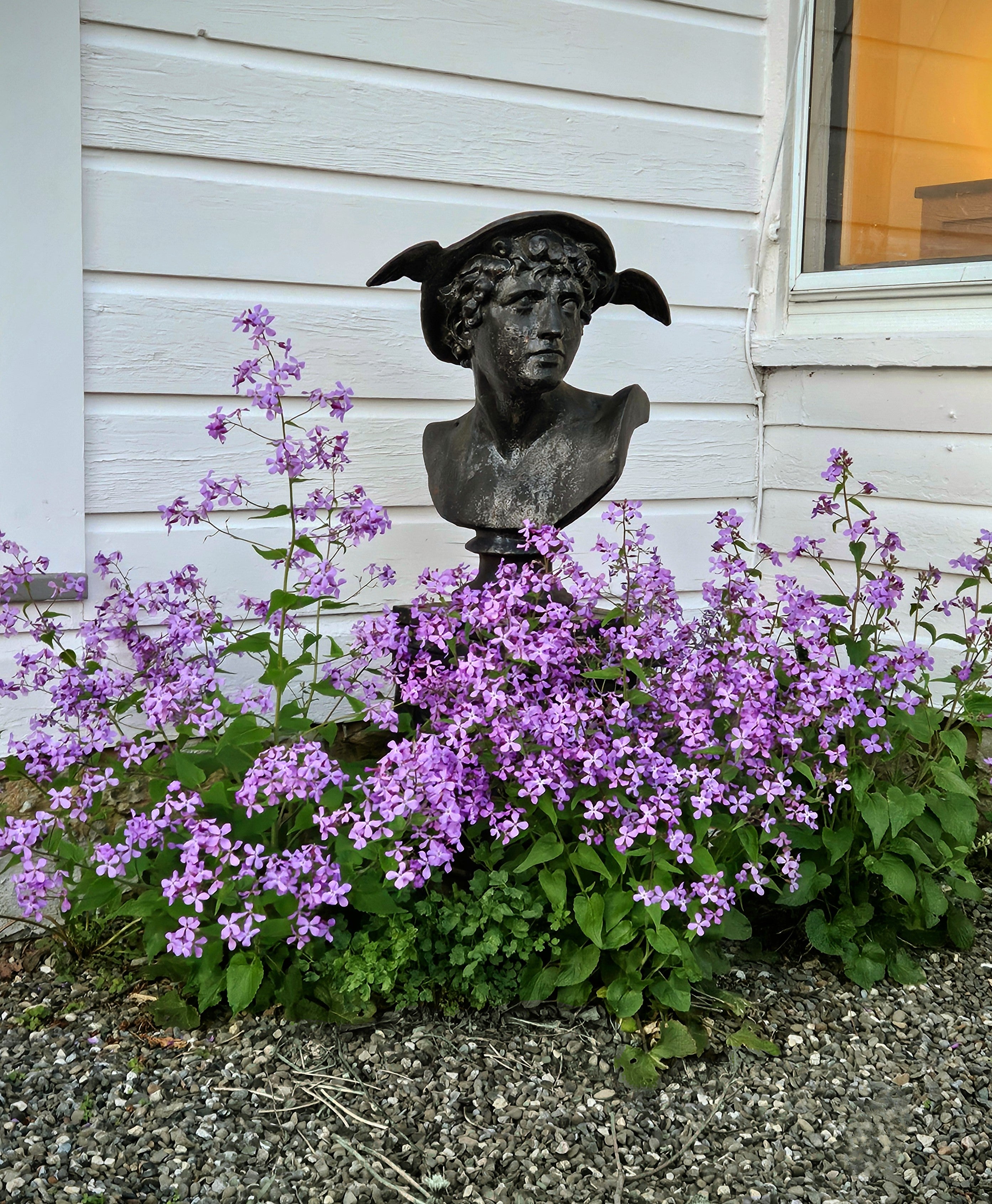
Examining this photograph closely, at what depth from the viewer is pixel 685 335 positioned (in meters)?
3.26

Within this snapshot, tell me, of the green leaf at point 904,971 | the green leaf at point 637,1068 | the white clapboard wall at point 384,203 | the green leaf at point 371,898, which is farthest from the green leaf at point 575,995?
the white clapboard wall at point 384,203

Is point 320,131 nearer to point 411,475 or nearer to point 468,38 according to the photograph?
point 468,38

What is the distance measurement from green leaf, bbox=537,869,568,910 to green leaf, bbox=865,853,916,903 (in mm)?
657

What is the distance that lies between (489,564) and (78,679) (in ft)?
2.95

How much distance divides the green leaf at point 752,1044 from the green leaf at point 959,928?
1.94 feet

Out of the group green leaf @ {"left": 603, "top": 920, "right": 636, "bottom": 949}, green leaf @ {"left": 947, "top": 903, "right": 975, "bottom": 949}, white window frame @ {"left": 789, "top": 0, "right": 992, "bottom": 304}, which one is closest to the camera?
green leaf @ {"left": 603, "top": 920, "right": 636, "bottom": 949}

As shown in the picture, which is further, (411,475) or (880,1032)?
(411,475)

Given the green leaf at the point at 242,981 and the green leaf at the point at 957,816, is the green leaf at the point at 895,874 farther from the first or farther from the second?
the green leaf at the point at 242,981

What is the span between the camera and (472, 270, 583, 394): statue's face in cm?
230

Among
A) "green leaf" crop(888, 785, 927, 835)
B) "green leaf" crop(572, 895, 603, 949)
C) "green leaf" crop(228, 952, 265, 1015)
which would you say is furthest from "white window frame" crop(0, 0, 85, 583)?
"green leaf" crop(888, 785, 927, 835)

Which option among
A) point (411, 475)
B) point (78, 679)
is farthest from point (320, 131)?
point (78, 679)

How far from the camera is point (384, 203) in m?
2.84

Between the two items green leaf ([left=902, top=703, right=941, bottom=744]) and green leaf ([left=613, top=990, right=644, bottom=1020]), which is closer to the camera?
green leaf ([left=613, top=990, right=644, bottom=1020])

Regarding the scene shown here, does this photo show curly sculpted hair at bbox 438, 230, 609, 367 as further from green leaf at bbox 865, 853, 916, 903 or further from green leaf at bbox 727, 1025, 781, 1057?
green leaf at bbox 727, 1025, 781, 1057
